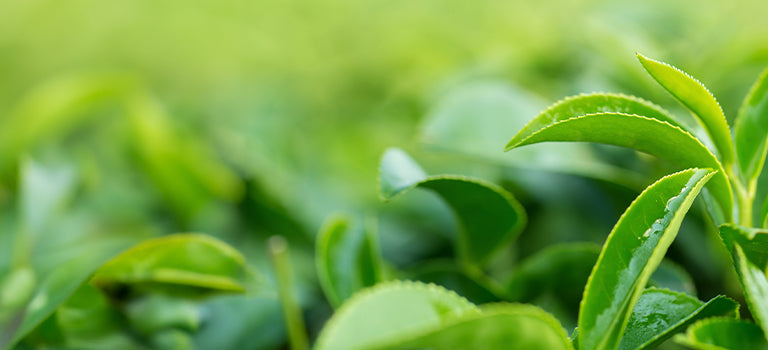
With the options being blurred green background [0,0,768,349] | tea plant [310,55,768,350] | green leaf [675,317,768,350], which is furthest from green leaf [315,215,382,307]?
green leaf [675,317,768,350]

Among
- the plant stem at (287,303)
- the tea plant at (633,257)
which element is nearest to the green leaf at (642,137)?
the tea plant at (633,257)

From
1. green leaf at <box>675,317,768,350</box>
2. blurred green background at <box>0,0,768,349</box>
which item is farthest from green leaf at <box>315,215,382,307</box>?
green leaf at <box>675,317,768,350</box>

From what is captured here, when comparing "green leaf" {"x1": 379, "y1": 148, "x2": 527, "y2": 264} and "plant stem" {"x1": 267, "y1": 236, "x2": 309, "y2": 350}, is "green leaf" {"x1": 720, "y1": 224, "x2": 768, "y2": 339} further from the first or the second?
"plant stem" {"x1": 267, "y1": 236, "x2": 309, "y2": 350}

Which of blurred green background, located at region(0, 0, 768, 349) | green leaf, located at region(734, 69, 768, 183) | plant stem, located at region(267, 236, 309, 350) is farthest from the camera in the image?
blurred green background, located at region(0, 0, 768, 349)

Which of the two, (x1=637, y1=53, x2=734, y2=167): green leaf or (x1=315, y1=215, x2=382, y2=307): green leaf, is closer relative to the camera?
(x1=637, y1=53, x2=734, y2=167): green leaf

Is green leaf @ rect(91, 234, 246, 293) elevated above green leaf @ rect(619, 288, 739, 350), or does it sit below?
below

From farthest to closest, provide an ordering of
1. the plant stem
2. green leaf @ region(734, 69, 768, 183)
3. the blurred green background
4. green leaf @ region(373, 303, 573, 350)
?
the blurred green background, the plant stem, green leaf @ region(734, 69, 768, 183), green leaf @ region(373, 303, 573, 350)

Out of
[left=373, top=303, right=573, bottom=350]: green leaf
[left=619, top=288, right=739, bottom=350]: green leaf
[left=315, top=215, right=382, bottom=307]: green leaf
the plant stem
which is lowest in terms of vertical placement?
the plant stem
